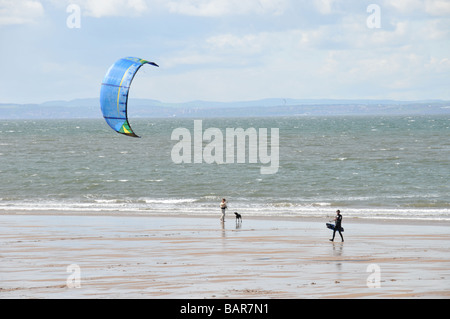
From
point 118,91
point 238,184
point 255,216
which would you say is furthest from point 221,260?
point 238,184

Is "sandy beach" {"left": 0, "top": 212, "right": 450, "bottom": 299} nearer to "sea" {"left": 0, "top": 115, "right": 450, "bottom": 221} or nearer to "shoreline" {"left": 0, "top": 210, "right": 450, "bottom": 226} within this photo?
"shoreline" {"left": 0, "top": 210, "right": 450, "bottom": 226}

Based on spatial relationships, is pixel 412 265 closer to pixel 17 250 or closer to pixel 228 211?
pixel 17 250

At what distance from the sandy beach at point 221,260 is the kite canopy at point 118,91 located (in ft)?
14.4

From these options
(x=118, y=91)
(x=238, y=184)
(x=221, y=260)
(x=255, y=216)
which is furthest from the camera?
(x=238, y=184)

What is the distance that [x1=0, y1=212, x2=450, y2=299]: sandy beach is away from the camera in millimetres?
16156

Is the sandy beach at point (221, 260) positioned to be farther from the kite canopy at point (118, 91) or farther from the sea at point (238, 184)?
the sea at point (238, 184)

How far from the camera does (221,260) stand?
2030 cm

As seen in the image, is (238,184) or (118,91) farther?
(238,184)

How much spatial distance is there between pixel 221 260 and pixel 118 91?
8490 mm

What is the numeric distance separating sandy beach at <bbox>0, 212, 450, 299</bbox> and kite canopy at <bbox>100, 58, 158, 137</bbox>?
14.4 ft

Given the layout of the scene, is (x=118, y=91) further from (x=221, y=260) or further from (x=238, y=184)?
(x=238, y=184)

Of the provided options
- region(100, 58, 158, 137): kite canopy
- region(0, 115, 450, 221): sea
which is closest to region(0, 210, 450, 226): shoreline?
region(0, 115, 450, 221): sea

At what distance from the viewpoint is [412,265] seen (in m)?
19.2
